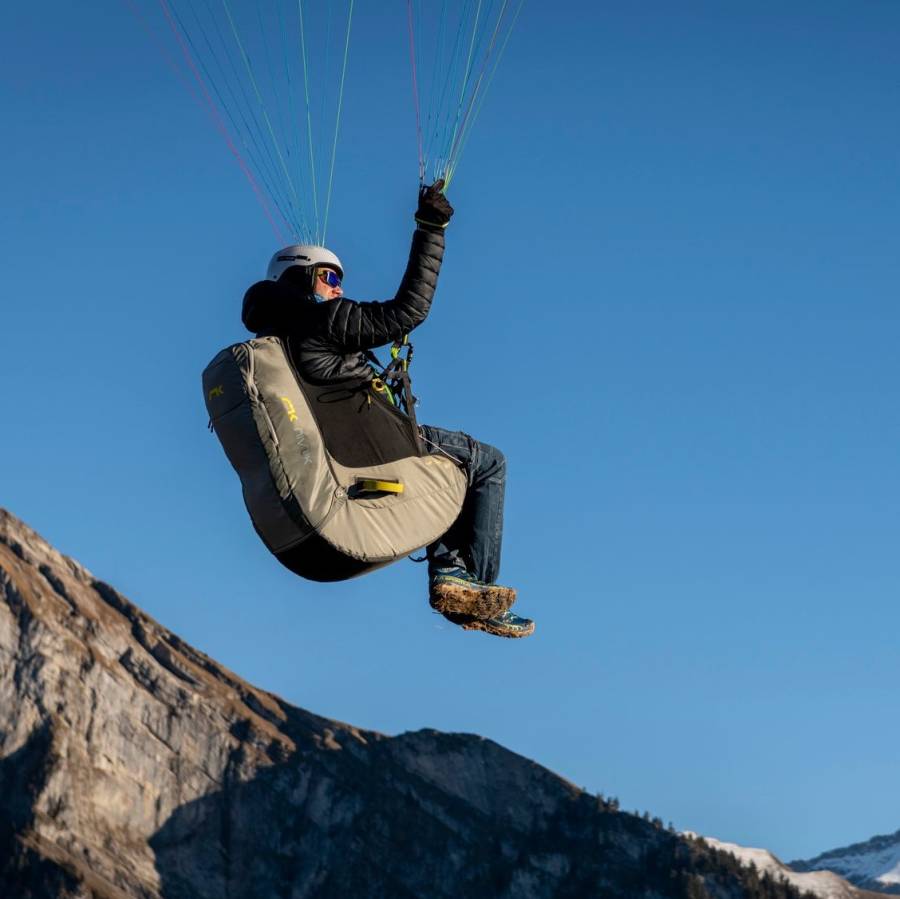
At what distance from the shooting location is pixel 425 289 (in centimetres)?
1540

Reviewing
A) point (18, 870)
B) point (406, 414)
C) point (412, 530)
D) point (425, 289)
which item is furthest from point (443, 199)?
point (18, 870)

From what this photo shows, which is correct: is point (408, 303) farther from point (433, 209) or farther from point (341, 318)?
point (433, 209)

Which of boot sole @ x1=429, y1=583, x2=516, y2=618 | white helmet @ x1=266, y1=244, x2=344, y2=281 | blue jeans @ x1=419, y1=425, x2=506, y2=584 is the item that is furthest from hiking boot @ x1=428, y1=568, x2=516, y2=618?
white helmet @ x1=266, y1=244, x2=344, y2=281

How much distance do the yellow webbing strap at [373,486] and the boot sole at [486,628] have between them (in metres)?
1.57

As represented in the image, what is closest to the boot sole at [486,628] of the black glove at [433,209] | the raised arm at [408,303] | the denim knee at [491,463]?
the denim knee at [491,463]

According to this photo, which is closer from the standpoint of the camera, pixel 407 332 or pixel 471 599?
pixel 407 332

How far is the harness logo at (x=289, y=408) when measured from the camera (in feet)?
50.0

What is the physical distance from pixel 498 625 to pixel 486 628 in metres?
0.16

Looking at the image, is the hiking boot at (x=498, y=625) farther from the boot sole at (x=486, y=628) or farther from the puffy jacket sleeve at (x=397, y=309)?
the puffy jacket sleeve at (x=397, y=309)

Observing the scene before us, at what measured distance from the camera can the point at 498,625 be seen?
645 inches

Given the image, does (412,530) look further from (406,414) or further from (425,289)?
(425,289)

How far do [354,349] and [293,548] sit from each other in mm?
2112

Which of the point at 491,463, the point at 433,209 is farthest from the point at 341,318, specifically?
the point at 491,463

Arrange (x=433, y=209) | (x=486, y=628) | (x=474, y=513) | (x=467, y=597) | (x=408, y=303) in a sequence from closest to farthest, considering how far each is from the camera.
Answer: (x=433, y=209) < (x=408, y=303) < (x=467, y=597) < (x=486, y=628) < (x=474, y=513)
